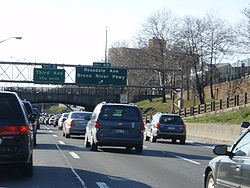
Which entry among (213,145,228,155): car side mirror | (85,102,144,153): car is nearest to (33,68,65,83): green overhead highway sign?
(85,102,144,153): car

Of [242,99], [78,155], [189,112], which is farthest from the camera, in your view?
[189,112]

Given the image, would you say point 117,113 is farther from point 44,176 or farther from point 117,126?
point 44,176

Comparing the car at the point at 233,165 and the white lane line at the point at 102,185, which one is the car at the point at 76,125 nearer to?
the white lane line at the point at 102,185

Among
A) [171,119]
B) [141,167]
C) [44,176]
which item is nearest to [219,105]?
[171,119]

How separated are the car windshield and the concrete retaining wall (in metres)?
21.1

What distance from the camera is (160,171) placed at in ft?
46.8

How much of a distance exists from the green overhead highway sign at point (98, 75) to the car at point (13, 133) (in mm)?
42935

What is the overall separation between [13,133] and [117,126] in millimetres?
9282

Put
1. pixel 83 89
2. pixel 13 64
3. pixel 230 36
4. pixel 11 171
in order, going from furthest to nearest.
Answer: pixel 83 89
pixel 230 36
pixel 13 64
pixel 11 171

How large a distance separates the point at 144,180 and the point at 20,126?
3.15 metres

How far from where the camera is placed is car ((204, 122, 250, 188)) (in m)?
7.15

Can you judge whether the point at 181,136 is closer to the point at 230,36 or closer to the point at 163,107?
the point at 230,36

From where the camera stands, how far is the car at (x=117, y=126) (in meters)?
19.8

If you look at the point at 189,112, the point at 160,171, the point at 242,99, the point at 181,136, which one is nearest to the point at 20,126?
the point at 160,171
